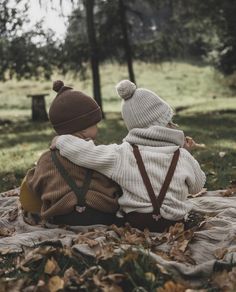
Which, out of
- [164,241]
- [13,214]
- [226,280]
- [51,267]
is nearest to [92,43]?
[13,214]

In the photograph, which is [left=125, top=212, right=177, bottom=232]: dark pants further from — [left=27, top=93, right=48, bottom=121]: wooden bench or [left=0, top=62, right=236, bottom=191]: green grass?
[left=27, top=93, right=48, bottom=121]: wooden bench

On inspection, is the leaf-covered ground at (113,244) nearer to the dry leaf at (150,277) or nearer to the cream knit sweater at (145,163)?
the dry leaf at (150,277)

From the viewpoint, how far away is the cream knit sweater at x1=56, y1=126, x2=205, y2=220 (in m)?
4.70

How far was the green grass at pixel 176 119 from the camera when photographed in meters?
9.05

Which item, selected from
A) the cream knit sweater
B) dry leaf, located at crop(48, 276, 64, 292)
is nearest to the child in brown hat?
the cream knit sweater

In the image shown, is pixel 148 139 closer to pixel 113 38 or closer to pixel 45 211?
pixel 45 211

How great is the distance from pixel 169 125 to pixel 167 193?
23.9 inches

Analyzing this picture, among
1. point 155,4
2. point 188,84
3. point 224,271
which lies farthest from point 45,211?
point 188,84

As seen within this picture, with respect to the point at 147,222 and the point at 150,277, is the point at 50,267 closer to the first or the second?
the point at 150,277

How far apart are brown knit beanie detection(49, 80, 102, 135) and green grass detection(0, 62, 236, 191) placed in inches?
108

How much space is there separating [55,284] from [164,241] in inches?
44.8

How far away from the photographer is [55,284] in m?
3.67

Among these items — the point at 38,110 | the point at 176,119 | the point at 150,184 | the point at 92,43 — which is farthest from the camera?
the point at 38,110

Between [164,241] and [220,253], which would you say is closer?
[220,253]
